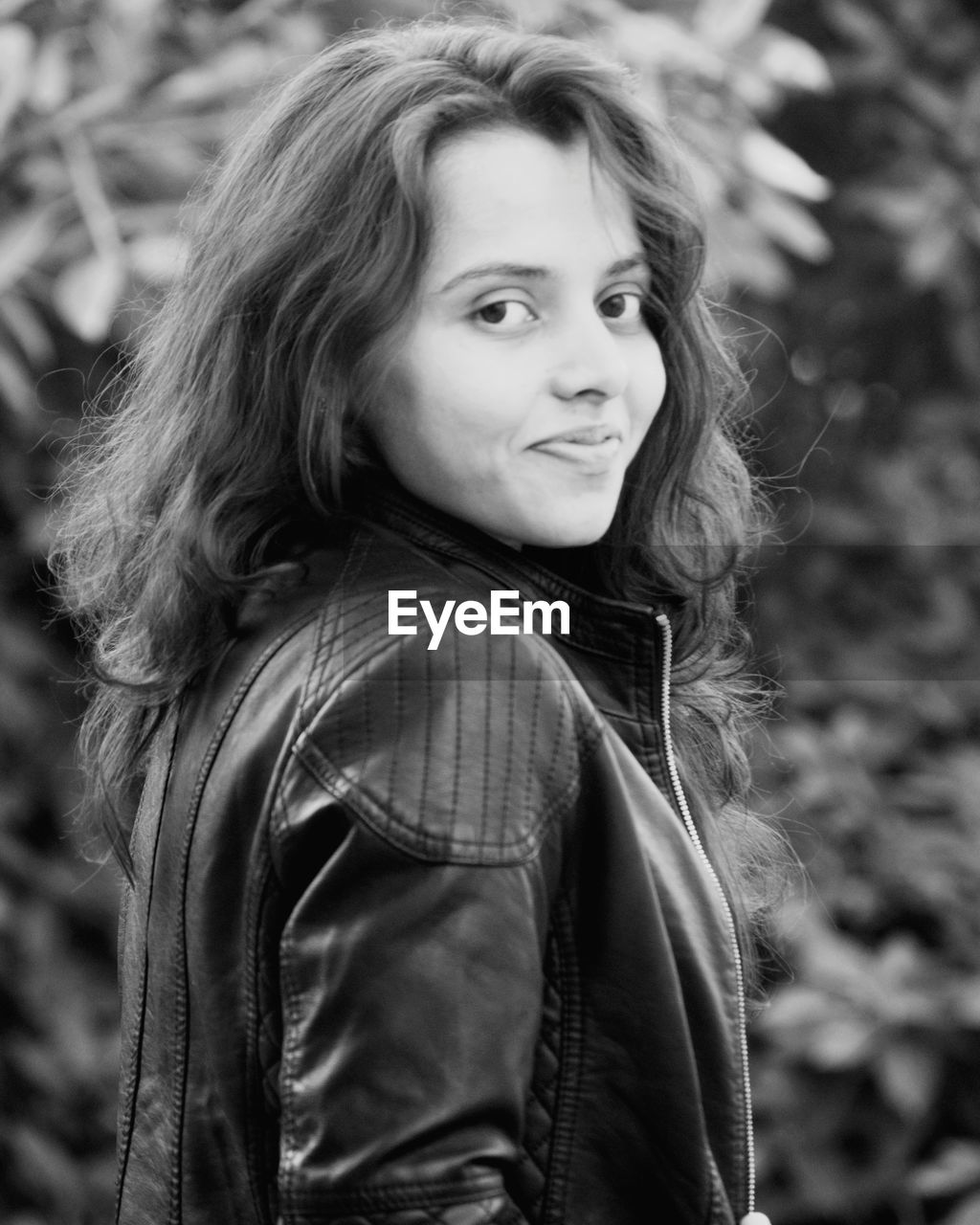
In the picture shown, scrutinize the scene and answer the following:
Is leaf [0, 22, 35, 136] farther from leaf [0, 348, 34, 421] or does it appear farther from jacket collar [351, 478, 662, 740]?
jacket collar [351, 478, 662, 740]

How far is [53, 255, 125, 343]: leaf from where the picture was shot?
2023 mm

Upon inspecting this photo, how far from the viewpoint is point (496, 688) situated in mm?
996

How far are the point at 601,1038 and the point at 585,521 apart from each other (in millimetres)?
338

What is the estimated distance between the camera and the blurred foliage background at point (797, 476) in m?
2.29

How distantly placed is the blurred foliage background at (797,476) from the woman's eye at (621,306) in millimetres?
899

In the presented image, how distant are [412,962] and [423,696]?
156 millimetres

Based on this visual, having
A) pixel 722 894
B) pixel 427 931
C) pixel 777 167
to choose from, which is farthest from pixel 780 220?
pixel 427 931

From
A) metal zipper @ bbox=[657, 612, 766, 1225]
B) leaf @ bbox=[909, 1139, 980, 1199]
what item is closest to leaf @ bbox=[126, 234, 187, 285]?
metal zipper @ bbox=[657, 612, 766, 1225]

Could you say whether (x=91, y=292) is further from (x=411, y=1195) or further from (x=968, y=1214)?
(x=968, y=1214)

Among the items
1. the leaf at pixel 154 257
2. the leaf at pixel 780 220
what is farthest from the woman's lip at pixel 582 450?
the leaf at pixel 780 220

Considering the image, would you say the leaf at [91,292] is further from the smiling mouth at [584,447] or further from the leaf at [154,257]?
the smiling mouth at [584,447]

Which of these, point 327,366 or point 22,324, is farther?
point 22,324

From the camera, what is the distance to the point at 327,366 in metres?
1.12

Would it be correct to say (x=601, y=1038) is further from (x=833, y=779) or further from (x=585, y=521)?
(x=833, y=779)
